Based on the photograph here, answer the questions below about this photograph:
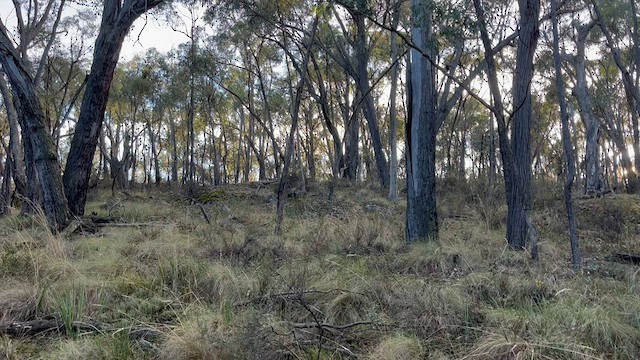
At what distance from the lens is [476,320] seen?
3.10m

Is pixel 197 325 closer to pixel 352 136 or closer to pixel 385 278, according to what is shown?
pixel 385 278

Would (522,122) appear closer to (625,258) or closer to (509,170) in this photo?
(509,170)

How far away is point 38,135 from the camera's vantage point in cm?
604

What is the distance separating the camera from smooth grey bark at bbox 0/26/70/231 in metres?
5.95

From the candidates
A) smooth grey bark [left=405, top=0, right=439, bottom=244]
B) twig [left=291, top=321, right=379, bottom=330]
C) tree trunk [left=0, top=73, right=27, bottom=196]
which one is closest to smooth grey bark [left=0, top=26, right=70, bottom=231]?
tree trunk [left=0, top=73, right=27, bottom=196]

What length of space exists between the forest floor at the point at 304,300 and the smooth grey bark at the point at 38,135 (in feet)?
2.03

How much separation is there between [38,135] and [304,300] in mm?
4605

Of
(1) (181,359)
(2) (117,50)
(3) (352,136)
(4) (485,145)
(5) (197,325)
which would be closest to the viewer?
(1) (181,359)

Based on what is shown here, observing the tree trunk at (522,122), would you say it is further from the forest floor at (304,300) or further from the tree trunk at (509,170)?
the forest floor at (304,300)

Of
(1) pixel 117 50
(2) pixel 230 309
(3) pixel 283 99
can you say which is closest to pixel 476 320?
(2) pixel 230 309

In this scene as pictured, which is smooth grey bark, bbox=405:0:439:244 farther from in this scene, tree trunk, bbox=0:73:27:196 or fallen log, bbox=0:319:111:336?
tree trunk, bbox=0:73:27:196

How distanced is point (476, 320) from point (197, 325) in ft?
5.78

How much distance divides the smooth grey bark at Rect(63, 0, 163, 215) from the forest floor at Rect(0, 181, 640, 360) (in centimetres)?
146

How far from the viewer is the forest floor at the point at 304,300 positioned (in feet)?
8.47
